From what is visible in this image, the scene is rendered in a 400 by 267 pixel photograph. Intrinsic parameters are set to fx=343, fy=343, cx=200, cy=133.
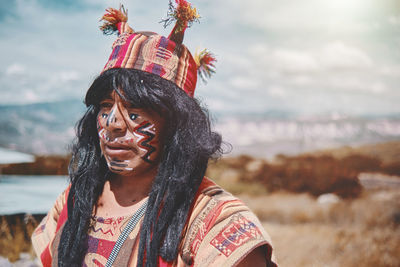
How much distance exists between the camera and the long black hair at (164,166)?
62.4 inches

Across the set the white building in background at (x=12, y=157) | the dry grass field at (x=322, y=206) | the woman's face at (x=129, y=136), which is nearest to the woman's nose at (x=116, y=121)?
the woman's face at (x=129, y=136)

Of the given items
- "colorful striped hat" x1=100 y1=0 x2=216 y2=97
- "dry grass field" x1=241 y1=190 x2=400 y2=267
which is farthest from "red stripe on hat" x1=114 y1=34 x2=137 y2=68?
"dry grass field" x1=241 y1=190 x2=400 y2=267

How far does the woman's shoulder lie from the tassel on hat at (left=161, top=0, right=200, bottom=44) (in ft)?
2.68

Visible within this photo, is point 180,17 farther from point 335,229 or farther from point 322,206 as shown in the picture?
point 322,206

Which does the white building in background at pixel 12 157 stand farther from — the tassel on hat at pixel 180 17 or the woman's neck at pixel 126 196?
the tassel on hat at pixel 180 17

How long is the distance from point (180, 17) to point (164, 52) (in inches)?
8.1

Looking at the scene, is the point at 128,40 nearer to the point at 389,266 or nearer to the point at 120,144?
the point at 120,144

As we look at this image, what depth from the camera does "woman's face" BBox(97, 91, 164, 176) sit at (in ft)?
5.47

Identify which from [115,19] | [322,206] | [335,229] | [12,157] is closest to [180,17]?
[115,19]

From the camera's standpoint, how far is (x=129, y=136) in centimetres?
167

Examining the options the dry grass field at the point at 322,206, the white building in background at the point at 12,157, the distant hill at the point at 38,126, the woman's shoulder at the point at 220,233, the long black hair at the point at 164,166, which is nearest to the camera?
the woman's shoulder at the point at 220,233

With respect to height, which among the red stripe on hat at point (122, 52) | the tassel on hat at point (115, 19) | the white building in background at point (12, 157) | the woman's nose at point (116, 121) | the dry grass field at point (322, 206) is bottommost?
the dry grass field at point (322, 206)

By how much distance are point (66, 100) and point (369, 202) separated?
17.4 ft

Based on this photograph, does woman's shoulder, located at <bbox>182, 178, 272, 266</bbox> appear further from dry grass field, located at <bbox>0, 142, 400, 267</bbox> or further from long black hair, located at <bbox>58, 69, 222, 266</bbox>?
dry grass field, located at <bbox>0, 142, 400, 267</bbox>
